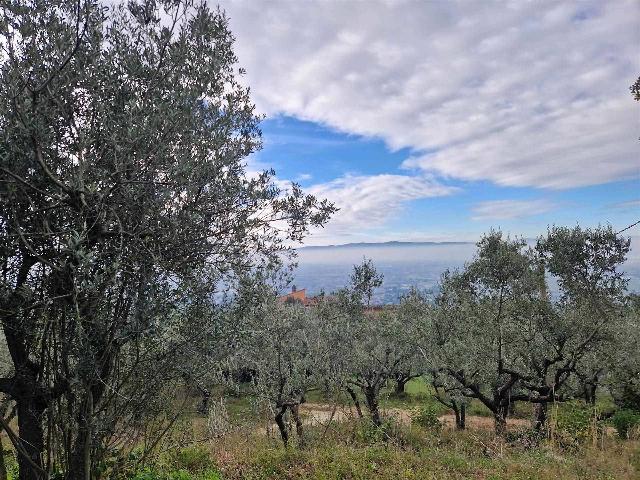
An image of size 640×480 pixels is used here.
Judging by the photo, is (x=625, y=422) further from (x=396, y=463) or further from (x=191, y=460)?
(x=191, y=460)

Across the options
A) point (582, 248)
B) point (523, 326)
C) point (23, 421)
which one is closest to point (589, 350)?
point (523, 326)

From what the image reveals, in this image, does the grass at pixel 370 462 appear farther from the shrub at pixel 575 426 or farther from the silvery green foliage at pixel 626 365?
the silvery green foliage at pixel 626 365

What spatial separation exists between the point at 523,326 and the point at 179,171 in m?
14.8

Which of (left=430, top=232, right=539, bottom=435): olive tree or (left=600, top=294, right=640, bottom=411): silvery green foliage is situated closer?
(left=430, top=232, right=539, bottom=435): olive tree

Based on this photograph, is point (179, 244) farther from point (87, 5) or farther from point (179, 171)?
point (87, 5)

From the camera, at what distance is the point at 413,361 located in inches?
816

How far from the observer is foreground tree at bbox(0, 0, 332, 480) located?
4191 mm

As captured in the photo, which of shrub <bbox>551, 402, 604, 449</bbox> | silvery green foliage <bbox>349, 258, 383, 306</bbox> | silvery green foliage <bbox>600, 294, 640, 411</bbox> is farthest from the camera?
silvery green foliage <bbox>600, 294, 640, 411</bbox>

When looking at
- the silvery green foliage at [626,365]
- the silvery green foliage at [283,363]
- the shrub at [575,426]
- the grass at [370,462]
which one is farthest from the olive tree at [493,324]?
the silvery green foliage at [626,365]

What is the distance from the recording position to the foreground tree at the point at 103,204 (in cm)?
419

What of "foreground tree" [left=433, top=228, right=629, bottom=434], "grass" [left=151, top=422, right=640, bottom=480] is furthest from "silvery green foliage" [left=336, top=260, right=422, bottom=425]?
"grass" [left=151, top=422, right=640, bottom=480]

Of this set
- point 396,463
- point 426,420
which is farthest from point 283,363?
point 426,420

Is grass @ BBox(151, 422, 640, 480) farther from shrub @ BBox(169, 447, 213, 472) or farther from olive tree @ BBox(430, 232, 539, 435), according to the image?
olive tree @ BBox(430, 232, 539, 435)

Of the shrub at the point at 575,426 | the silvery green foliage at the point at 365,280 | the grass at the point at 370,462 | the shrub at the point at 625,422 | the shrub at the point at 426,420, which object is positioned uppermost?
the silvery green foliage at the point at 365,280
